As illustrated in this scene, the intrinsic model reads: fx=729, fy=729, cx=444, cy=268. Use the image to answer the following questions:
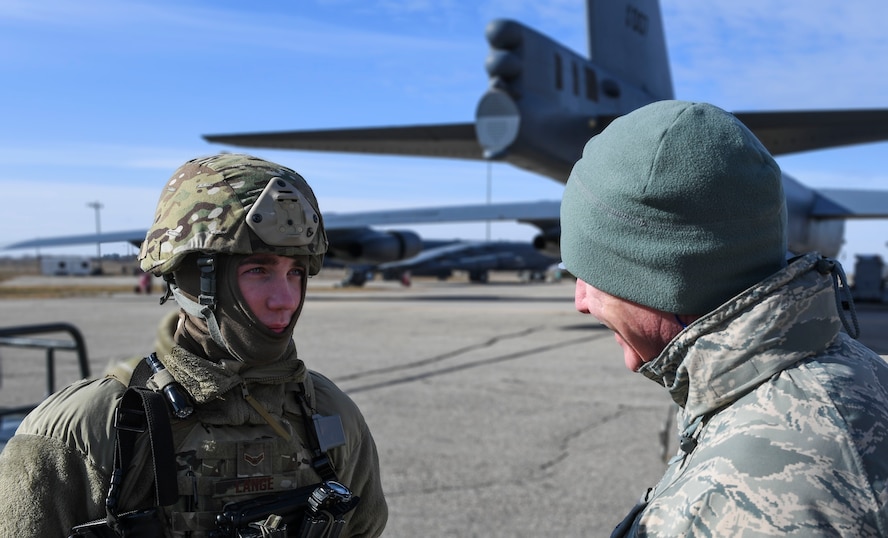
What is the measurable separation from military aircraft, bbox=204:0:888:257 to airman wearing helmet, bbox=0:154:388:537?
379 inches

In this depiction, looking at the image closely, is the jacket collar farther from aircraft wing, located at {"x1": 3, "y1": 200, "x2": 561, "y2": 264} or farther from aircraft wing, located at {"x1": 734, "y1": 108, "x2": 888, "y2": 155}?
aircraft wing, located at {"x1": 3, "y1": 200, "x2": 561, "y2": 264}

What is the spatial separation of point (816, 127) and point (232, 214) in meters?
12.0

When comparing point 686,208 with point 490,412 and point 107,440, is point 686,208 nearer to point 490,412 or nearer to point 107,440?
point 107,440

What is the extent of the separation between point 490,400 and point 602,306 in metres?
6.67

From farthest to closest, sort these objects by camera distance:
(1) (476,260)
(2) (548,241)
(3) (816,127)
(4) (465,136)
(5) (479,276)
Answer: (1) (476,260) → (5) (479,276) → (2) (548,241) → (4) (465,136) → (3) (816,127)

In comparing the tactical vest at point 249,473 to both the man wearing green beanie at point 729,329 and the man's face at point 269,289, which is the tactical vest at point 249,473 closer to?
the man's face at point 269,289

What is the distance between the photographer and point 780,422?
107cm

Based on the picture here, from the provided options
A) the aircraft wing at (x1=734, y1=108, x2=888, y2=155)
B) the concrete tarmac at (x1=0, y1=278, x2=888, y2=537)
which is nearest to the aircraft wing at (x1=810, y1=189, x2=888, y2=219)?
the concrete tarmac at (x1=0, y1=278, x2=888, y2=537)

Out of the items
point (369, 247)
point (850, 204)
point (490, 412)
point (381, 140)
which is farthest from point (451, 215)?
point (490, 412)

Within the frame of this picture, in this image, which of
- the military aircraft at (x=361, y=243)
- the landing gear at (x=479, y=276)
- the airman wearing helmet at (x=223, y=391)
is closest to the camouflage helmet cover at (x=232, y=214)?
the airman wearing helmet at (x=223, y=391)

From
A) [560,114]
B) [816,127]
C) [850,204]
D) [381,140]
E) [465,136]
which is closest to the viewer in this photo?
[816,127]

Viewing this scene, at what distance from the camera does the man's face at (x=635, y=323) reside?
129 cm

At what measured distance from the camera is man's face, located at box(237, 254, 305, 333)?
1.78 metres

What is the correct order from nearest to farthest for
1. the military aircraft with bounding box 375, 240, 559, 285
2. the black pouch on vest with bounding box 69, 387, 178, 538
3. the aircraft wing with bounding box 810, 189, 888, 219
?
the black pouch on vest with bounding box 69, 387, 178, 538 → the aircraft wing with bounding box 810, 189, 888, 219 → the military aircraft with bounding box 375, 240, 559, 285
